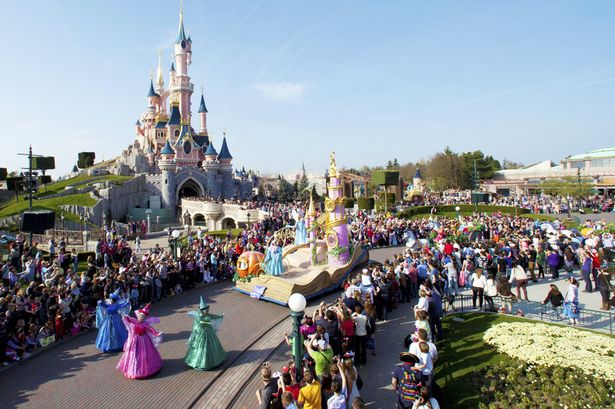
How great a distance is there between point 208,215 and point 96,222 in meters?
10.3

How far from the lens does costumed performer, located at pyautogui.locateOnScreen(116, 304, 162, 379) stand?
7699 mm

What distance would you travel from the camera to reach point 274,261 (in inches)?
547

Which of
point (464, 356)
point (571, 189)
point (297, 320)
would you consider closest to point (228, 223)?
point (464, 356)

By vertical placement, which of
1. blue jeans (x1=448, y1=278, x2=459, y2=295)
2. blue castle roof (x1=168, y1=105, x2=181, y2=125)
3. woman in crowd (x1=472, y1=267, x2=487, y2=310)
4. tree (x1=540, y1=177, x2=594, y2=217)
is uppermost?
blue castle roof (x1=168, y1=105, x2=181, y2=125)

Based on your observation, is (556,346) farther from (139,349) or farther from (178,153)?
(178,153)

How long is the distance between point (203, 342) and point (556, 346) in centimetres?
728

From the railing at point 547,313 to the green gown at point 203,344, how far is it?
22.4 ft

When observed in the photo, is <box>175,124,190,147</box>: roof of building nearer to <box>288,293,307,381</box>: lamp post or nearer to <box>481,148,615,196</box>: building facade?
Answer: <box>481,148,615,196</box>: building facade

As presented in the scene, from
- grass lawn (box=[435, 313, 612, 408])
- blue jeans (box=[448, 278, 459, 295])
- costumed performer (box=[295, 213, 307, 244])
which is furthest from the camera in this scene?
costumed performer (box=[295, 213, 307, 244])

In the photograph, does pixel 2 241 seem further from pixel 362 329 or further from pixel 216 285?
pixel 362 329

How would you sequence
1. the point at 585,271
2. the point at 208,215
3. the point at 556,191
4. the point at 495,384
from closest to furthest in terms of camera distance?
the point at 495,384 → the point at 585,271 → the point at 208,215 → the point at 556,191

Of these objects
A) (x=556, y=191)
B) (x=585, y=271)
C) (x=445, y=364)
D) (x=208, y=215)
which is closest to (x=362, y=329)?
(x=445, y=364)

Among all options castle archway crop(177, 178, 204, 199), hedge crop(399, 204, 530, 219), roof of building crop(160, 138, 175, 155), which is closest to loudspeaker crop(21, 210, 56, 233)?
hedge crop(399, 204, 530, 219)

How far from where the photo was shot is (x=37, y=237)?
21.3m
